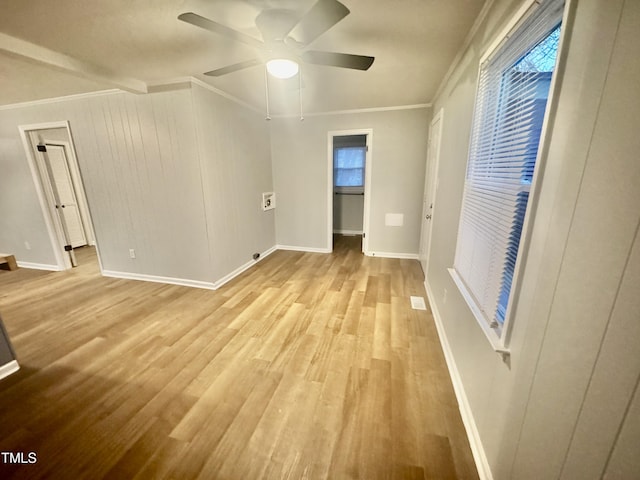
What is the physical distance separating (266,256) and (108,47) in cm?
309

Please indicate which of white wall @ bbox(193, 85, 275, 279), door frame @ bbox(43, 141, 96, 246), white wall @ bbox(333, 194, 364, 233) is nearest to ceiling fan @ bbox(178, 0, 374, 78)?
white wall @ bbox(193, 85, 275, 279)

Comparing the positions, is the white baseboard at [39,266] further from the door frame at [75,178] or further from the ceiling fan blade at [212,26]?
the ceiling fan blade at [212,26]

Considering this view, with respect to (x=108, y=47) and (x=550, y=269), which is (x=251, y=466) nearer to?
(x=550, y=269)

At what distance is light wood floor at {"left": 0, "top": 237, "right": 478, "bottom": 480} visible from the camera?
1.24 m

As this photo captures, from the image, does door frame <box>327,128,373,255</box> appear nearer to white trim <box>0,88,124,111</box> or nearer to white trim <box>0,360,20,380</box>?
white trim <box>0,88,124,111</box>

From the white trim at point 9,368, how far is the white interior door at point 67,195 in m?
3.66

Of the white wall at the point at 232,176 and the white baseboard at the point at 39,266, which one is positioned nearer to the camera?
the white wall at the point at 232,176

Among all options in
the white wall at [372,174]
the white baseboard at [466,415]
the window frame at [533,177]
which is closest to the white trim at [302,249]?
the white wall at [372,174]

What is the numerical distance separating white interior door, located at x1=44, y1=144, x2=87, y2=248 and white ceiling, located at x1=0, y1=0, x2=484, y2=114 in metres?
1.91

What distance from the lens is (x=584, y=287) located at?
0.65m

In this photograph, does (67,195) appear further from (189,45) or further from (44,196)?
(189,45)

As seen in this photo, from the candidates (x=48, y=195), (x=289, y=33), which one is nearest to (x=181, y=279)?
(x=48, y=195)

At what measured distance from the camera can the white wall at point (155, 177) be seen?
2791 mm

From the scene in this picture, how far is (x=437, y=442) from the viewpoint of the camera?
1.32 meters
